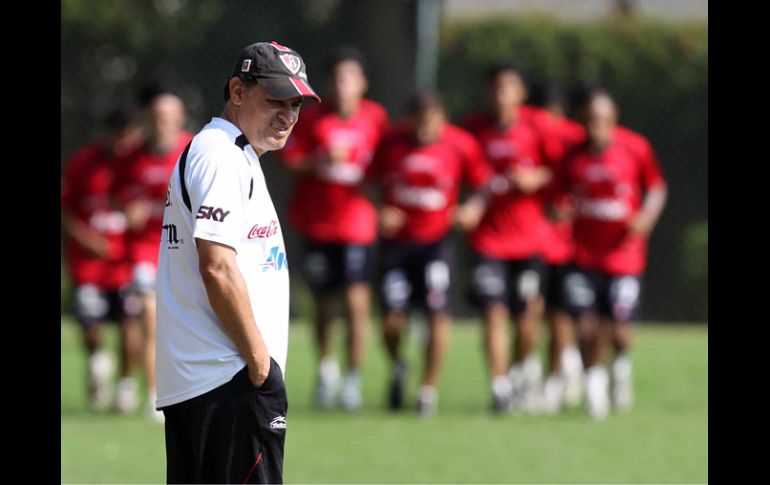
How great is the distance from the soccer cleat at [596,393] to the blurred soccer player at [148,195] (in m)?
3.32

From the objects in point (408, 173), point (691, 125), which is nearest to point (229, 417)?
point (408, 173)

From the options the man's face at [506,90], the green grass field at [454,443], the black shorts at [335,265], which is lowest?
the green grass field at [454,443]

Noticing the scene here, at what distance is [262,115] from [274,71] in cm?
17

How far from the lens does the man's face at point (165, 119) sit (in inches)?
406

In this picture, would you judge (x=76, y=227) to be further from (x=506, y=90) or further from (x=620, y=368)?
(x=620, y=368)

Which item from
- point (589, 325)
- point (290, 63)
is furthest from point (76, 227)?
point (290, 63)

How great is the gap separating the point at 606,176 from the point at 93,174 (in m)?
4.21

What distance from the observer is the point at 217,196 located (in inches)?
180

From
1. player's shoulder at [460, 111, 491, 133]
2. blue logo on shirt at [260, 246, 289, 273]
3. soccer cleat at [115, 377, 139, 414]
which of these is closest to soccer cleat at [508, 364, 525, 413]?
player's shoulder at [460, 111, 491, 133]

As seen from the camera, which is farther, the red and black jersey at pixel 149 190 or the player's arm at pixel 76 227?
the player's arm at pixel 76 227

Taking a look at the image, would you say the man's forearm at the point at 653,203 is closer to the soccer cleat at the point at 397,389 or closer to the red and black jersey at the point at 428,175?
the red and black jersey at the point at 428,175

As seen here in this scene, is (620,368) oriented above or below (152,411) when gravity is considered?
above

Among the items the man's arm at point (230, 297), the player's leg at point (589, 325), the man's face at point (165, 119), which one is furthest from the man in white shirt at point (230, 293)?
the player's leg at point (589, 325)
